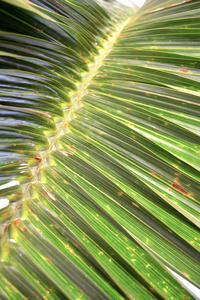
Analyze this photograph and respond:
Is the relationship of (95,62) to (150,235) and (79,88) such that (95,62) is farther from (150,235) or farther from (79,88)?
(150,235)

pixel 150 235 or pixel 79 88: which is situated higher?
pixel 79 88

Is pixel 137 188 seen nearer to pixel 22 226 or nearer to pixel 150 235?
pixel 150 235

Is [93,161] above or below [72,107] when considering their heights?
below

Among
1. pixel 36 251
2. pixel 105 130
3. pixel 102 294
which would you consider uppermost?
pixel 105 130

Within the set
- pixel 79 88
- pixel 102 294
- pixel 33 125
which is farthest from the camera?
pixel 79 88

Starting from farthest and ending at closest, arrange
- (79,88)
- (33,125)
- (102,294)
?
(79,88) < (33,125) < (102,294)

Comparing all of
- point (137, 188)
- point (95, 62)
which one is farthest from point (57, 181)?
point (95, 62)

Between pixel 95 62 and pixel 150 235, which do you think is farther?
pixel 95 62
